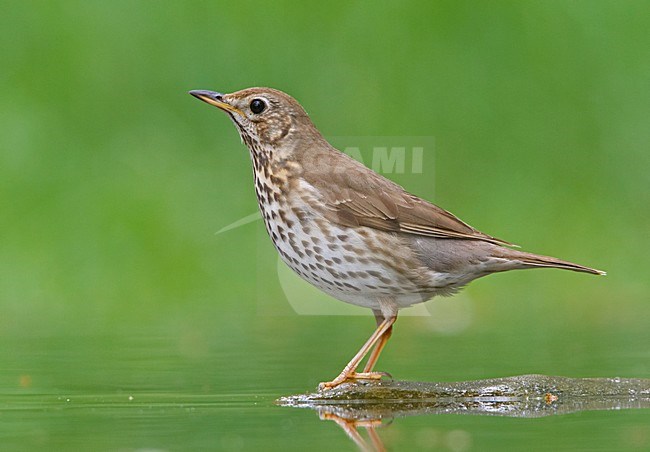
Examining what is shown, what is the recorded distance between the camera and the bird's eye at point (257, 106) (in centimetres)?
1010

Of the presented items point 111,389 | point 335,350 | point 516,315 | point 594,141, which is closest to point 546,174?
point 594,141

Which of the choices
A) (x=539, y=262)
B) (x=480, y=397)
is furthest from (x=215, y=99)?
(x=480, y=397)

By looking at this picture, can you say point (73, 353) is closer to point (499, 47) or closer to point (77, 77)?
point (77, 77)

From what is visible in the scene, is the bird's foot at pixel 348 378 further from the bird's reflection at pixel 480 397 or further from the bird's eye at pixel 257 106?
the bird's eye at pixel 257 106

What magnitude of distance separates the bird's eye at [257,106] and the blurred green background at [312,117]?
3.70 metres

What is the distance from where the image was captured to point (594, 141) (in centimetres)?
1681

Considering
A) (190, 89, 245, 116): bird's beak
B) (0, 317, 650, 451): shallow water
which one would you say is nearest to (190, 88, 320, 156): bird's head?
(190, 89, 245, 116): bird's beak

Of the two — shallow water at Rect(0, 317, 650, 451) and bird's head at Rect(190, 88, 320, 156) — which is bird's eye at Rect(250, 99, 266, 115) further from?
shallow water at Rect(0, 317, 650, 451)

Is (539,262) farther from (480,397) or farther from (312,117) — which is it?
(312,117)

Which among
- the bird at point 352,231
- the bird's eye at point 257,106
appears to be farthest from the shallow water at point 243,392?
the bird's eye at point 257,106

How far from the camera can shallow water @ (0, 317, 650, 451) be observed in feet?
24.2

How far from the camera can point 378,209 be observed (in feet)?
32.3

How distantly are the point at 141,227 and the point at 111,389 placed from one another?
6.07 meters

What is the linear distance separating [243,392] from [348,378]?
689 millimetres
